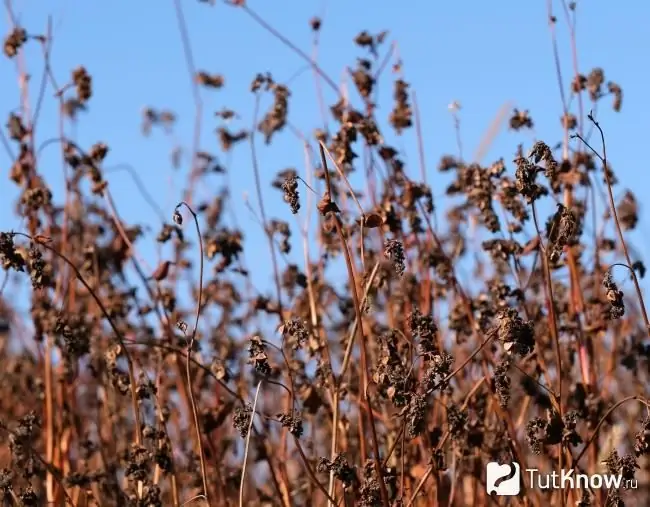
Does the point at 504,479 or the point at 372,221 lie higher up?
the point at 372,221

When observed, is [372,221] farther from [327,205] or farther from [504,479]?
[504,479]

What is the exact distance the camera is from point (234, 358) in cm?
443

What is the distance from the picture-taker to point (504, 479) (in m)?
3.12

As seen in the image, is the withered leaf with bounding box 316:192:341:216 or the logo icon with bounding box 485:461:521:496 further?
the logo icon with bounding box 485:461:521:496

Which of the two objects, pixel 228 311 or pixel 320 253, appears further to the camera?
pixel 228 311

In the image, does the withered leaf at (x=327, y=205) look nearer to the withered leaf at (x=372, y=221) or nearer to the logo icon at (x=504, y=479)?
the withered leaf at (x=372, y=221)

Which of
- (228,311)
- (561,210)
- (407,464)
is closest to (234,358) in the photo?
(228,311)

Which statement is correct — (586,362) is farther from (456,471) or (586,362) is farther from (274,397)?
(274,397)

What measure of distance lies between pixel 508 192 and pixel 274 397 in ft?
7.73

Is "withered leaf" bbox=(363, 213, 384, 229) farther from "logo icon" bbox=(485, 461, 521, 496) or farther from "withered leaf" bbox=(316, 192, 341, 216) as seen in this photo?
"logo icon" bbox=(485, 461, 521, 496)

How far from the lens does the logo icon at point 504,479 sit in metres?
3.04

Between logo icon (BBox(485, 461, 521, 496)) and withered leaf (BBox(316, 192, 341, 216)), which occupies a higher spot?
withered leaf (BBox(316, 192, 341, 216))

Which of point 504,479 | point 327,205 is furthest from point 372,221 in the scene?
point 504,479

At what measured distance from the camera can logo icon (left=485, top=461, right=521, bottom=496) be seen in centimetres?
304
